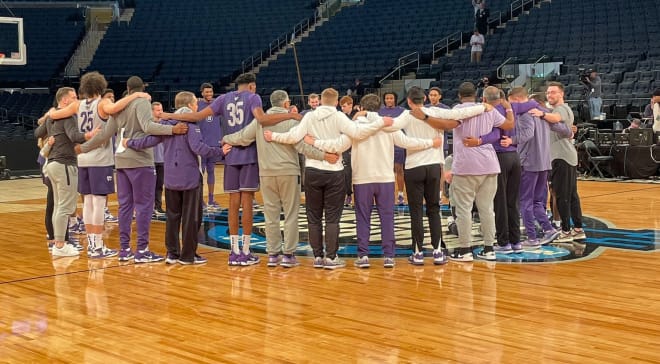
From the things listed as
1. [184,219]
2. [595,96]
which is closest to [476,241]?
[184,219]

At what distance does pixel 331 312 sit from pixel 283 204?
174cm

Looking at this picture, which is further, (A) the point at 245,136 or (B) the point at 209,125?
(B) the point at 209,125

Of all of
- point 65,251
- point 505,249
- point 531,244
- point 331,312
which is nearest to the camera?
point 331,312

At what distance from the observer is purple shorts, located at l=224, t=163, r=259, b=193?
22.5ft

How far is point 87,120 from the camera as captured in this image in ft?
24.3

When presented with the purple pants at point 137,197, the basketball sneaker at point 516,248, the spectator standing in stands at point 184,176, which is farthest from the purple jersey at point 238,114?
the basketball sneaker at point 516,248

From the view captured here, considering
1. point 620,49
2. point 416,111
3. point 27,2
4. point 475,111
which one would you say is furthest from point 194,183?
point 27,2

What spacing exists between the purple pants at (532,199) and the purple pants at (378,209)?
1556 mm

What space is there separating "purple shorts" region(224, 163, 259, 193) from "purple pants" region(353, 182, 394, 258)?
85 centimetres

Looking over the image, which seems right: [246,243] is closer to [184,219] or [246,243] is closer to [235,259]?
[235,259]

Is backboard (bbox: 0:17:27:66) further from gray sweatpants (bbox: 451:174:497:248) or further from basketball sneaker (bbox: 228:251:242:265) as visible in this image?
gray sweatpants (bbox: 451:174:497:248)

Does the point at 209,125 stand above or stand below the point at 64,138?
above

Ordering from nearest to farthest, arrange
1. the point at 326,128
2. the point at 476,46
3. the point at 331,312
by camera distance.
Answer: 1. the point at 331,312
2. the point at 326,128
3. the point at 476,46

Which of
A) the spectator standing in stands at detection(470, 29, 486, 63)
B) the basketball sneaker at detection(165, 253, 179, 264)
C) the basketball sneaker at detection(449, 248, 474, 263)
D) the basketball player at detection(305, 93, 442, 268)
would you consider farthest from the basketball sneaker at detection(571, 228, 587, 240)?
the spectator standing in stands at detection(470, 29, 486, 63)
